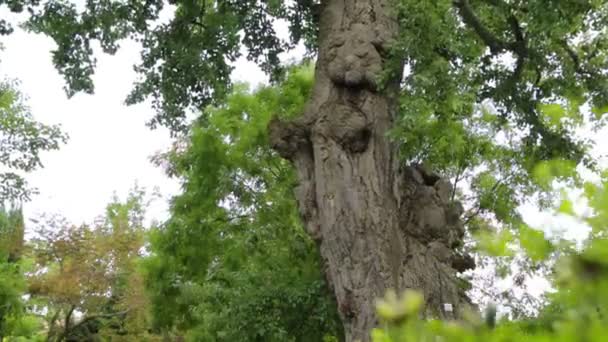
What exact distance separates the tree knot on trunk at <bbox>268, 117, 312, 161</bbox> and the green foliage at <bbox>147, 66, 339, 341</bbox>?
4099 millimetres

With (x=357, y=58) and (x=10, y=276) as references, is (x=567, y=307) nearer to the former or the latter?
(x=357, y=58)

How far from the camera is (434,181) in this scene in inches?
311

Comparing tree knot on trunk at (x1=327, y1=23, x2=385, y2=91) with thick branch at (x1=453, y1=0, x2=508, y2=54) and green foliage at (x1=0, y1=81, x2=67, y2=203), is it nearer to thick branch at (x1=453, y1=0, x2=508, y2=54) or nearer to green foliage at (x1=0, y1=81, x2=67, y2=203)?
thick branch at (x1=453, y1=0, x2=508, y2=54)

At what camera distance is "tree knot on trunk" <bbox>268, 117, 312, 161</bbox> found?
25.3 ft

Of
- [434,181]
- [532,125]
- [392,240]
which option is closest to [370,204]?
[392,240]

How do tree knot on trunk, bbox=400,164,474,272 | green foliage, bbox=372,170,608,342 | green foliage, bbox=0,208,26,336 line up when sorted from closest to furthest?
green foliage, bbox=372,170,608,342, tree knot on trunk, bbox=400,164,474,272, green foliage, bbox=0,208,26,336

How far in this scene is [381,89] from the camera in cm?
746

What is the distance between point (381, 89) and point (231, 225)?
8934mm

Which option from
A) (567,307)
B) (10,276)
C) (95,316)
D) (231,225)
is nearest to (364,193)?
(567,307)

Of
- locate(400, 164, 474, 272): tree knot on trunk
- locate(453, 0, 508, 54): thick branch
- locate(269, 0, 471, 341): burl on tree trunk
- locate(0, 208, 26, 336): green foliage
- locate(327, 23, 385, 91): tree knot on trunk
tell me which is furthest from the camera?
locate(0, 208, 26, 336): green foliage

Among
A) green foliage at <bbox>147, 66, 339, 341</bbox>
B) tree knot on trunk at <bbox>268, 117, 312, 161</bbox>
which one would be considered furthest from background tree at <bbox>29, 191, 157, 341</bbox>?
tree knot on trunk at <bbox>268, 117, 312, 161</bbox>

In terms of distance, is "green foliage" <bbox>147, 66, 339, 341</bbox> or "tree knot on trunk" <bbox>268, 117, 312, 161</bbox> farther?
"green foliage" <bbox>147, 66, 339, 341</bbox>

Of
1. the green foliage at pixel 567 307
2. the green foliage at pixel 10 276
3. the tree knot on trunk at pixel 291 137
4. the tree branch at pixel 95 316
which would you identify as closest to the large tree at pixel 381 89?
the tree knot on trunk at pixel 291 137

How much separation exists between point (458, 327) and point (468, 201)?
13.5 meters
